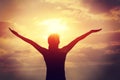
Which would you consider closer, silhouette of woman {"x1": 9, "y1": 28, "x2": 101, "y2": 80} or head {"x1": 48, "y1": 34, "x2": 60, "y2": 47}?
head {"x1": 48, "y1": 34, "x2": 60, "y2": 47}

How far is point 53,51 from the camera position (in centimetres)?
626

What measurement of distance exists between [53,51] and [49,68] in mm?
469

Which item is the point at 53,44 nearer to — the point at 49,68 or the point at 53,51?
the point at 53,51

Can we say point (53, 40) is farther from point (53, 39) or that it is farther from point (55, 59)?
point (55, 59)

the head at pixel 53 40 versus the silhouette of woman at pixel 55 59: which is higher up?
the head at pixel 53 40

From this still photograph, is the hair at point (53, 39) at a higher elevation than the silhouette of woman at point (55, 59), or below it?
higher

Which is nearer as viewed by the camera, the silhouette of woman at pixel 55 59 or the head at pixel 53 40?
the head at pixel 53 40

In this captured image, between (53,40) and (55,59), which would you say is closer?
(53,40)

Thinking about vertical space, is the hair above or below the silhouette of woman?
above

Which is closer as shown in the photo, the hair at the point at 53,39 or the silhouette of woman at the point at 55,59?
the hair at the point at 53,39

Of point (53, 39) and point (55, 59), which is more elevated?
point (53, 39)

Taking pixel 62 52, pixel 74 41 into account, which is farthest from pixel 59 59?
pixel 74 41

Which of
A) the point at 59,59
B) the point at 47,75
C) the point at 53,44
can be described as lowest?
the point at 47,75

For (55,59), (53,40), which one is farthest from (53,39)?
(55,59)
